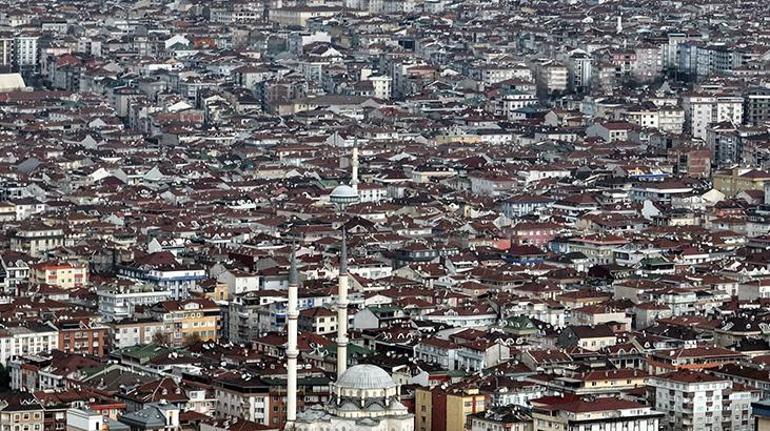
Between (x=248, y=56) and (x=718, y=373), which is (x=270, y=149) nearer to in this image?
(x=248, y=56)

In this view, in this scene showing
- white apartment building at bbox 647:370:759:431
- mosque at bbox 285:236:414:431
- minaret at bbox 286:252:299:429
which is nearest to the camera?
mosque at bbox 285:236:414:431

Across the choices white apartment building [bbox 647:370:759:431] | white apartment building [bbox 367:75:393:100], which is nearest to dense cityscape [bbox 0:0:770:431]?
white apartment building [bbox 647:370:759:431]

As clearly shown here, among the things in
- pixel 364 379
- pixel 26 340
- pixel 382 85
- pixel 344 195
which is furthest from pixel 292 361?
pixel 382 85

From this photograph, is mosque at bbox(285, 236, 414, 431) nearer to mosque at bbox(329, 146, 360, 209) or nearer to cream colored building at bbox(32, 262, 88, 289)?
cream colored building at bbox(32, 262, 88, 289)

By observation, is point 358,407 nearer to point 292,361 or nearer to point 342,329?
point 292,361

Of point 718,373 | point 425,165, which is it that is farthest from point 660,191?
point 718,373

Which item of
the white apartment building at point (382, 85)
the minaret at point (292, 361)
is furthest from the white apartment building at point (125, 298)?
the white apartment building at point (382, 85)

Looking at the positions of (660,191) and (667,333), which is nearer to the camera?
(667,333)
